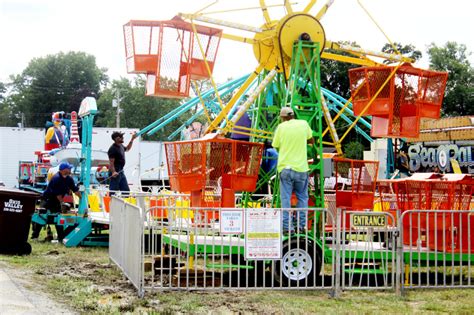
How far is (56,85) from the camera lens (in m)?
Answer: 89.3

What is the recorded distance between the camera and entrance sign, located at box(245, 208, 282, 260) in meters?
9.16

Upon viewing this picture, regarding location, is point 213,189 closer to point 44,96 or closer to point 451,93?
point 451,93

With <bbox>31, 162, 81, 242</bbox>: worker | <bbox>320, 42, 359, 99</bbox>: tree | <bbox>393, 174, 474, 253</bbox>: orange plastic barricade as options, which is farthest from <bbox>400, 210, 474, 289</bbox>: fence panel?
<bbox>320, 42, 359, 99</bbox>: tree

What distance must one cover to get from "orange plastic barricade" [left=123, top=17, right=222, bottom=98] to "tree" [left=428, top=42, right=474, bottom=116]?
4357 centimetres

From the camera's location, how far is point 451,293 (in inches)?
371

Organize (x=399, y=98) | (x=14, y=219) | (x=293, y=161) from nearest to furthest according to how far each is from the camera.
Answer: (x=293, y=161) → (x=399, y=98) → (x=14, y=219)

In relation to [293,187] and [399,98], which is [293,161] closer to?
[293,187]

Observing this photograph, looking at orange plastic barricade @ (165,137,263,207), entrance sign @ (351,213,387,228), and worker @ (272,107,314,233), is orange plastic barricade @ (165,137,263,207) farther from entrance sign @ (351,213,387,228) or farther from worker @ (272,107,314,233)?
entrance sign @ (351,213,387,228)

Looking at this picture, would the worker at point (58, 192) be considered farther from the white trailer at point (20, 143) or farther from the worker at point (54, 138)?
the white trailer at point (20, 143)

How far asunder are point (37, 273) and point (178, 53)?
397 cm

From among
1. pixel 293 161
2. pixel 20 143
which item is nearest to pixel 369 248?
pixel 293 161

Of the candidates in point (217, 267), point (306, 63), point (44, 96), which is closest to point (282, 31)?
point (306, 63)

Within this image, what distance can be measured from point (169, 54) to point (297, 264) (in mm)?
3899

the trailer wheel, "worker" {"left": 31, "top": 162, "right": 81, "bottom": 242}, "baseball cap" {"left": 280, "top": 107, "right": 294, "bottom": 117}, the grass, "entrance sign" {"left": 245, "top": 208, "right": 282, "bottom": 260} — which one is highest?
"baseball cap" {"left": 280, "top": 107, "right": 294, "bottom": 117}
